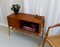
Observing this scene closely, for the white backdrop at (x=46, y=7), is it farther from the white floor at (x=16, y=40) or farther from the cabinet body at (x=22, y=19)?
the white floor at (x=16, y=40)

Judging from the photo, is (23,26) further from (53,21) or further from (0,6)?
(0,6)

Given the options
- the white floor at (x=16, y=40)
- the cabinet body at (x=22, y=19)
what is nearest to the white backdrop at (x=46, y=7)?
the cabinet body at (x=22, y=19)

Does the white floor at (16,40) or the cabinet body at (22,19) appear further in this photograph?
the white floor at (16,40)

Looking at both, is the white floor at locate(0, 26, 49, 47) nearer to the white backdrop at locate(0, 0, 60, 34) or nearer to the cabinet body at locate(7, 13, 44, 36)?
the cabinet body at locate(7, 13, 44, 36)

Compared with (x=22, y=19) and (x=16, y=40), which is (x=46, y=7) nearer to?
(x=22, y=19)

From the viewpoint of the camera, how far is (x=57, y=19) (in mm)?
2242

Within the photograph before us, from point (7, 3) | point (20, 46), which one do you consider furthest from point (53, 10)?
point (7, 3)

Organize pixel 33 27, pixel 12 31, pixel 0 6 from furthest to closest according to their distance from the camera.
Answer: pixel 0 6, pixel 12 31, pixel 33 27

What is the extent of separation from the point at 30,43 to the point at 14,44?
1.15 feet

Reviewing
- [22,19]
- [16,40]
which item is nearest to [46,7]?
[22,19]

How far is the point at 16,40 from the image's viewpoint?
2.38 meters

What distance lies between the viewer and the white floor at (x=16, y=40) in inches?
88.1

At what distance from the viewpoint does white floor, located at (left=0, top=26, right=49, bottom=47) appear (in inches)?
88.1

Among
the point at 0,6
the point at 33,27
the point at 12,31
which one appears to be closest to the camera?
the point at 33,27
